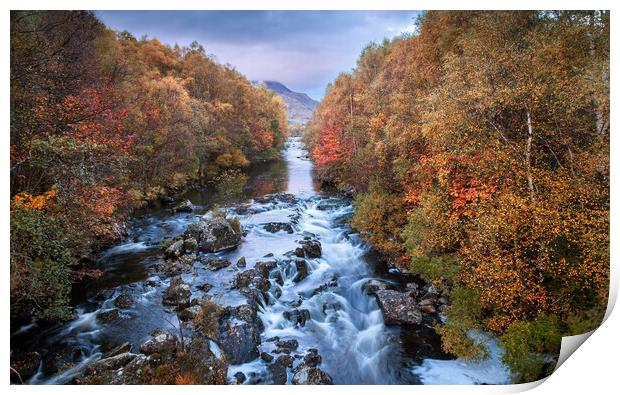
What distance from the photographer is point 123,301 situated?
10.7 m

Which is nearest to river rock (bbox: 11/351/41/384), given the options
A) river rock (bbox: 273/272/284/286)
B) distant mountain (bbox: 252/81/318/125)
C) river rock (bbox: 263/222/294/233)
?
river rock (bbox: 273/272/284/286)

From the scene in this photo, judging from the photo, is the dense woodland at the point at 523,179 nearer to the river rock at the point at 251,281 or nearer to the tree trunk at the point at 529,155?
the tree trunk at the point at 529,155

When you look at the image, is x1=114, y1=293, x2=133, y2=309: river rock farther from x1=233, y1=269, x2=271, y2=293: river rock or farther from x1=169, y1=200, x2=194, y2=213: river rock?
x1=169, y1=200, x2=194, y2=213: river rock

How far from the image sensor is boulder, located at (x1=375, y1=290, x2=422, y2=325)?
1037 centimetres

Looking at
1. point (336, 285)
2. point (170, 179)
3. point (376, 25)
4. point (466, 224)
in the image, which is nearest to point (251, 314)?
point (336, 285)

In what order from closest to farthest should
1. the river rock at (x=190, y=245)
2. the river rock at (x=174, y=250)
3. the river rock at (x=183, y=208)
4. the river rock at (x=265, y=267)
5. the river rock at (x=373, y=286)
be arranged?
the river rock at (x=373, y=286) < the river rock at (x=265, y=267) < the river rock at (x=174, y=250) < the river rock at (x=190, y=245) < the river rock at (x=183, y=208)

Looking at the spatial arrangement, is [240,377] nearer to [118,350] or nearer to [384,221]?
[118,350]

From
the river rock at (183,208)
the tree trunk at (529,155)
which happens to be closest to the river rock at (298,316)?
the tree trunk at (529,155)

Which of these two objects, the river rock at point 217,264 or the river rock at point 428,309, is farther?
the river rock at point 217,264

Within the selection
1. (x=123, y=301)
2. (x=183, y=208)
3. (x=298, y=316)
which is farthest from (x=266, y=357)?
(x=183, y=208)

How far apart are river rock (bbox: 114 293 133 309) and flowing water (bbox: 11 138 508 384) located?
0.56ft

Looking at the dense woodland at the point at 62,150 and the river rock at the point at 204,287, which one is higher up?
the dense woodland at the point at 62,150

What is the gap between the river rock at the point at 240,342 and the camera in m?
8.86

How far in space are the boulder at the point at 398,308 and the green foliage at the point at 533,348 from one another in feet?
8.99
